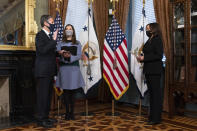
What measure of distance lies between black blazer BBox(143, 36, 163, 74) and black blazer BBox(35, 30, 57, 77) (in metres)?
1.40

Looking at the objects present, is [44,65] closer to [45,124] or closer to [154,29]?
[45,124]

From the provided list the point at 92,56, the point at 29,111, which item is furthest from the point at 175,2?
the point at 29,111

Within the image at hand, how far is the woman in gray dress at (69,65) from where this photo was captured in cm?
324

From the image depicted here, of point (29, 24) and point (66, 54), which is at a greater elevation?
point (29, 24)

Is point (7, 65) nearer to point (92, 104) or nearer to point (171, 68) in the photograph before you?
point (92, 104)

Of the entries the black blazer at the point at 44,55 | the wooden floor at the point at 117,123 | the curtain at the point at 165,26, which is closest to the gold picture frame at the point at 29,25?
the black blazer at the point at 44,55

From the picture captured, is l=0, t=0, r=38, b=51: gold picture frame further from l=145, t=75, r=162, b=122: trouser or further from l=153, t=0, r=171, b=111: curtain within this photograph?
l=153, t=0, r=171, b=111: curtain

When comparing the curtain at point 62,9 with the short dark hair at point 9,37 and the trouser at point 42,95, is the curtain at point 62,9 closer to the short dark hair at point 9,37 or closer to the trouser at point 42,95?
the short dark hair at point 9,37

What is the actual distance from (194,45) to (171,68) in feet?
1.71

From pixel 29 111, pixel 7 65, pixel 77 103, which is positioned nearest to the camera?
pixel 7 65

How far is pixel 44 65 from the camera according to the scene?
2.98 meters

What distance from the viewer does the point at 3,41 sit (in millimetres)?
3521

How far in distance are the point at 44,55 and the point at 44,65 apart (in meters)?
0.15

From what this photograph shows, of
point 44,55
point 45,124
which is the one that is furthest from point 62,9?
point 45,124
